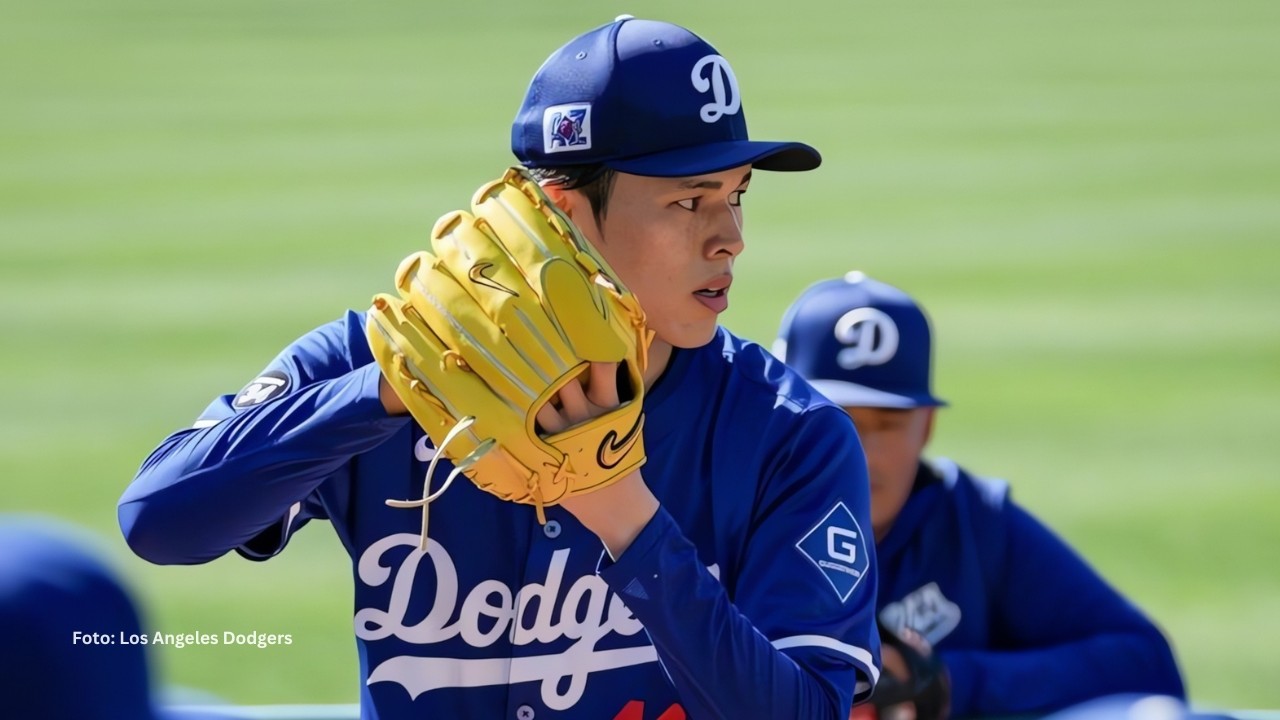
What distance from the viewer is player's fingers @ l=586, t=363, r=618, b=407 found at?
2111mm

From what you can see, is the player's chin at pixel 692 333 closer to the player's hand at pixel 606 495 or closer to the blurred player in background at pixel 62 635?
the player's hand at pixel 606 495

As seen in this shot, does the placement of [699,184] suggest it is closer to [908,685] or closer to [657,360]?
[657,360]

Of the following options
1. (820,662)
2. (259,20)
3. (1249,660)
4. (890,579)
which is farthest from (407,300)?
(259,20)

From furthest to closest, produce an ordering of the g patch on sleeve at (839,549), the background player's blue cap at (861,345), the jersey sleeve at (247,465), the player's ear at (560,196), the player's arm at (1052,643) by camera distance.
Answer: the background player's blue cap at (861,345) < the player's arm at (1052,643) < the player's ear at (560,196) < the g patch on sleeve at (839,549) < the jersey sleeve at (247,465)

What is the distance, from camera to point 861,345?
13.3ft

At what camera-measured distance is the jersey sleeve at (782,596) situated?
6.84 feet

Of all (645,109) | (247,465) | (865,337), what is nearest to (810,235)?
(865,337)

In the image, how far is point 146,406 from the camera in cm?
941

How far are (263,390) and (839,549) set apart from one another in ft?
2.58

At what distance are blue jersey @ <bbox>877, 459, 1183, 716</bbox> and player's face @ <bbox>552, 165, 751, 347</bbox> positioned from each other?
1477 millimetres

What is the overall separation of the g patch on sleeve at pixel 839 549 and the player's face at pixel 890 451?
147 centimetres

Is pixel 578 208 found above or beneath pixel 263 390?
above

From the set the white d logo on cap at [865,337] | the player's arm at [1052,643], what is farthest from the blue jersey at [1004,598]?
the white d logo on cap at [865,337]

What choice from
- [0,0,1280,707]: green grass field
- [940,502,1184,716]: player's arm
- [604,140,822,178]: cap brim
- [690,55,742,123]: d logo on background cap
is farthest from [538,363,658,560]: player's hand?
[940,502,1184,716]: player's arm
